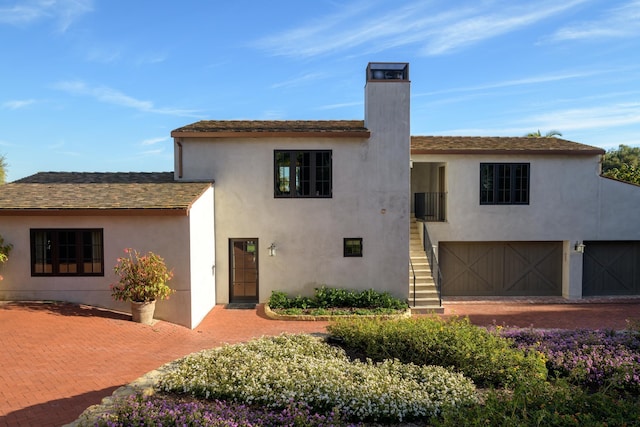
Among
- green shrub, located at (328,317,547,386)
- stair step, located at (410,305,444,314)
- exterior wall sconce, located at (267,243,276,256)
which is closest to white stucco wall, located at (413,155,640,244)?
stair step, located at (410,305,444,314)

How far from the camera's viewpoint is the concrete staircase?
14.4 m

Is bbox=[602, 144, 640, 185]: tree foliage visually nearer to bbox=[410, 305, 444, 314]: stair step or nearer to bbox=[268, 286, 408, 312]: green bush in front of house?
bbox=[410, 305, 444, 314]: stair step

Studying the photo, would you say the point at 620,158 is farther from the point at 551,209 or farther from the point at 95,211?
the point at 95,211

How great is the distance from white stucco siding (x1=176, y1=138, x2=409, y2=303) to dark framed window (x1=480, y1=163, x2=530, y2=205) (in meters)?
3.90

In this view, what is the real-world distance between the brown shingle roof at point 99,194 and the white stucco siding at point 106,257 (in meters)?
0.31

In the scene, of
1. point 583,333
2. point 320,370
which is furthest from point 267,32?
point 583,333

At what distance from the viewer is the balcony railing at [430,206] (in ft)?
56.3

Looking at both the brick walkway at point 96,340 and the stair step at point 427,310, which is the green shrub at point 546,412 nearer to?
the brick walkway at point 96,340

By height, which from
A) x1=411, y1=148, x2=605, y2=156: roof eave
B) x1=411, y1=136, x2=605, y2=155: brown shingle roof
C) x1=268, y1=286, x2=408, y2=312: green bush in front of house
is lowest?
x1=268, y1=286, x2=408, y2=312: green bush in front of house

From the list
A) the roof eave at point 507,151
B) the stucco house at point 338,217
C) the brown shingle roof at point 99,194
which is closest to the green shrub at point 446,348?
the stucco house at point 338,217

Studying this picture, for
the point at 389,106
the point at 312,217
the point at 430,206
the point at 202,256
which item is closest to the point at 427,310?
the point at 312,217

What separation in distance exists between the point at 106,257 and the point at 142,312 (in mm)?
2021

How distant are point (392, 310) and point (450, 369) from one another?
6593mm

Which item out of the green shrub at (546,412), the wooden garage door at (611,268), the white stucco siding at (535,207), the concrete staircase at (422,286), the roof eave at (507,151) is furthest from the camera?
the wooden garage door at (611,268)
